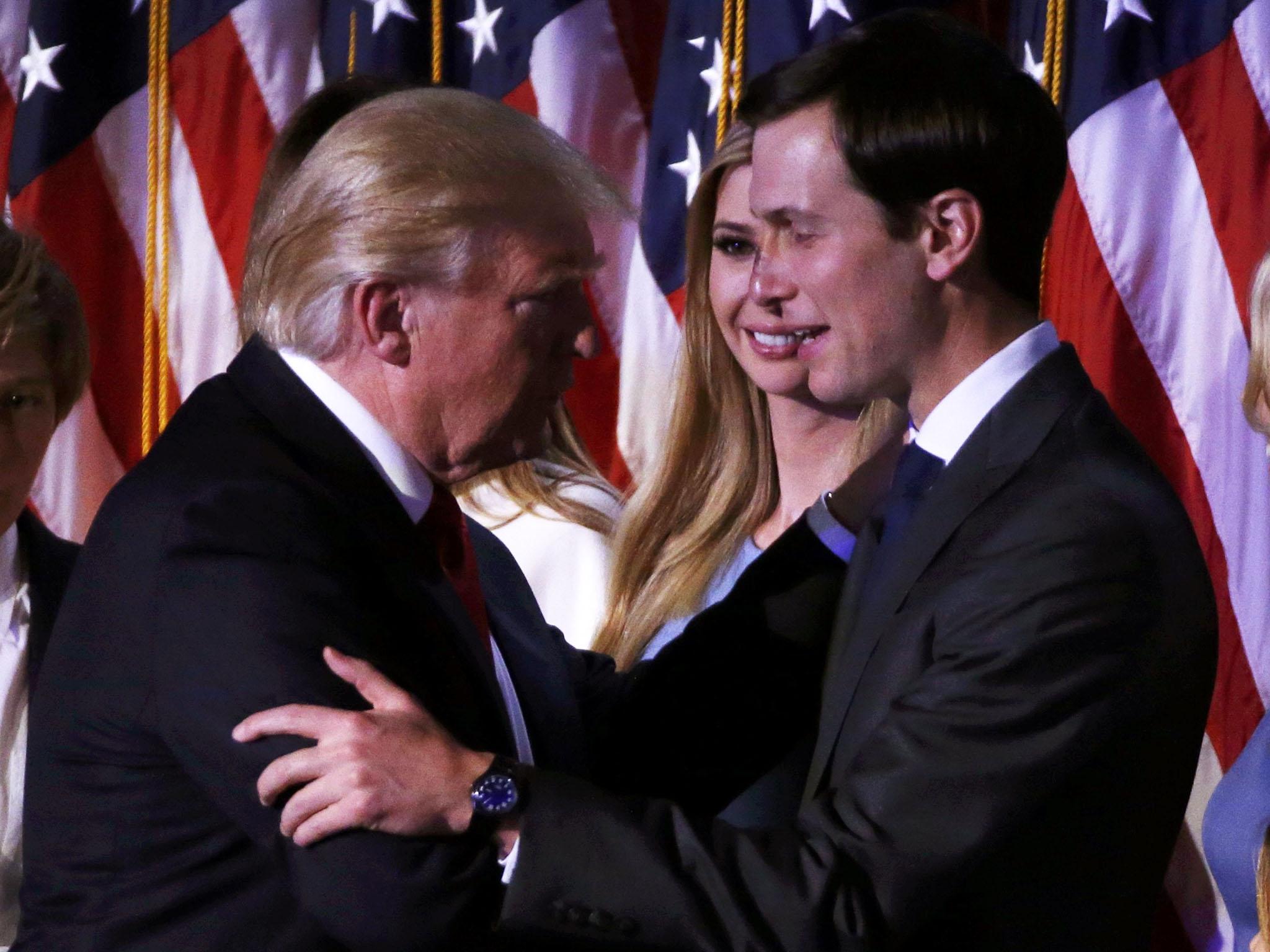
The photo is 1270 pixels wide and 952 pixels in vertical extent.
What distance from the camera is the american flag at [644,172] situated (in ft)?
9.02

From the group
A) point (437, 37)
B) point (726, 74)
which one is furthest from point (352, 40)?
point (726, 74)

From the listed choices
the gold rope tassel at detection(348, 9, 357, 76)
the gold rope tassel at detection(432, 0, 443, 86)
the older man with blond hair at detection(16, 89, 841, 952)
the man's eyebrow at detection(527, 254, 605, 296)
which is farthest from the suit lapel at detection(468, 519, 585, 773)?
the gold rope tassel at detection(348, 9, 357, 76)

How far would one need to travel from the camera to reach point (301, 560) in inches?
54.5

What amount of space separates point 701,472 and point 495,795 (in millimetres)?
1282

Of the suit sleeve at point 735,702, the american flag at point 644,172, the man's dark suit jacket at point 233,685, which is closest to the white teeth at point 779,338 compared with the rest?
the american flag at point 644,172

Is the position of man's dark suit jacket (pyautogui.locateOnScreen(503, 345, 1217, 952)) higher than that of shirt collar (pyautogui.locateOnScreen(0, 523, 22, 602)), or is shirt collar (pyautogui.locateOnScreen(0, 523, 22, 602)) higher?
man's dark suit jacket (pyautogui.locateOnScreen(503, 345, 1217, 952))

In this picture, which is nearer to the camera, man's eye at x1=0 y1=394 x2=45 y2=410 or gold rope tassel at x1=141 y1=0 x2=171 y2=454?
man's eye at x1=0 y1=394 x2=45 y2=410

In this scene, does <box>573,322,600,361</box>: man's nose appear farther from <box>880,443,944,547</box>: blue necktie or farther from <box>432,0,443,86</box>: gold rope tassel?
<box>432,0,443,86</box>: gold rope tassel

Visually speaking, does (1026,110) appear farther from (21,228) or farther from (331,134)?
(21,228)

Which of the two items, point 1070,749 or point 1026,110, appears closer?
point 1070,749

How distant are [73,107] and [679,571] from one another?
1.73 m

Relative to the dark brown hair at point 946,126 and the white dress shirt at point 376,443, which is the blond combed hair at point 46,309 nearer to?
the white dress shirt at point 376,443

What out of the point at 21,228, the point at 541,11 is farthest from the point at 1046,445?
the point at 541,11

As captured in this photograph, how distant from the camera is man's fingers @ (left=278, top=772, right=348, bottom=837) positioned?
51.3 inches
